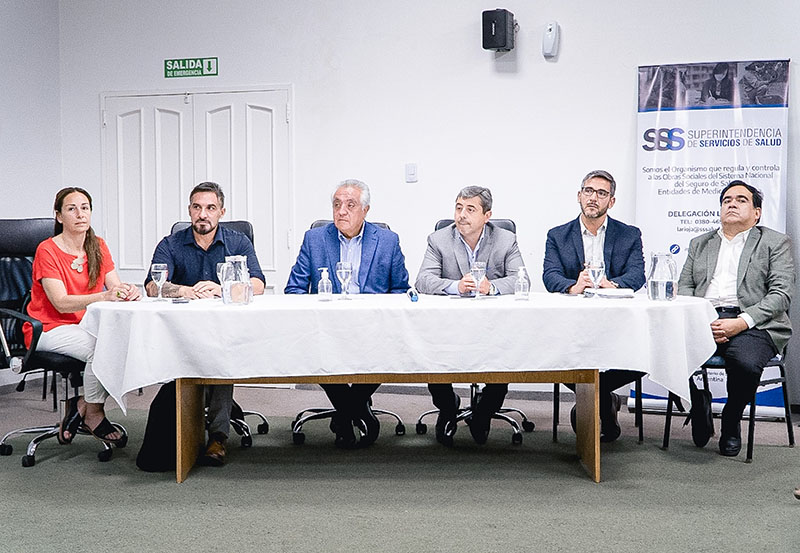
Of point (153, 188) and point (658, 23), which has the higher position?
point (658, 23)

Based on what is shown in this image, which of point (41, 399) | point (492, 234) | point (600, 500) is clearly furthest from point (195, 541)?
point (41, 399)

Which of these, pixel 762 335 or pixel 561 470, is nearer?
pixel 561 470

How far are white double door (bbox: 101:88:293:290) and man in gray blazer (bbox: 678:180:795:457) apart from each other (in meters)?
2.70

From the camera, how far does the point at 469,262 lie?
13.2ft

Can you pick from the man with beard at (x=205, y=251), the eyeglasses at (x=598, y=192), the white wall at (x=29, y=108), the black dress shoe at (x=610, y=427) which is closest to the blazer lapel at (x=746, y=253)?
the eyeglasses at (x=598, y=192)

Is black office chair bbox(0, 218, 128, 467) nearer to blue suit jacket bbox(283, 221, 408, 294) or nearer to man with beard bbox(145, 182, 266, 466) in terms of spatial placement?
man with beard bbox(145, 182, 266, 466)

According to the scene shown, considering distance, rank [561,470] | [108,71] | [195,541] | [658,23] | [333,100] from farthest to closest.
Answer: [108,71] < [333,100] < [658,23] < [561,470] < [195,541]

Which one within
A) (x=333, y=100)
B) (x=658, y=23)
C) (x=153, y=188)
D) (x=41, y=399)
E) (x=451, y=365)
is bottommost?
(x=41, y=399)

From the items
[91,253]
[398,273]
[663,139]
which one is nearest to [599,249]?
[398,273]

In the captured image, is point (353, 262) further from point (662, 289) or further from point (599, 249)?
point (662, 289)

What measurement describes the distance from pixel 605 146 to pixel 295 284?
225cm

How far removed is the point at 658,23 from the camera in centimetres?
508

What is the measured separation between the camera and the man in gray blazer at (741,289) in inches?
146

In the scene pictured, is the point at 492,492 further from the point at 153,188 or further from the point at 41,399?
the point at 153,188
